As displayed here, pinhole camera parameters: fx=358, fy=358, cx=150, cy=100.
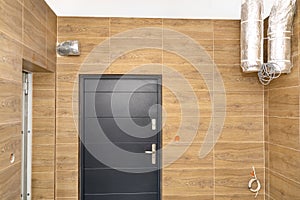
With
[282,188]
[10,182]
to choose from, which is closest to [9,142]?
[10,182]

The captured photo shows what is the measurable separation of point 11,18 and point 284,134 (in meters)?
2.70

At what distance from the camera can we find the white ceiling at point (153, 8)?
3.64 metres

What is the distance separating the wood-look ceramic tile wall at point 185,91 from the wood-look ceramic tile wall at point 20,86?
18 centimetres

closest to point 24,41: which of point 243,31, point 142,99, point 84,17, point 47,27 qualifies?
point 47,27

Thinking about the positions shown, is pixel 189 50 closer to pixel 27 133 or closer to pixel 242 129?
pixel 242 129

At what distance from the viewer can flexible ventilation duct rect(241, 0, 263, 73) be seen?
11.2 feet

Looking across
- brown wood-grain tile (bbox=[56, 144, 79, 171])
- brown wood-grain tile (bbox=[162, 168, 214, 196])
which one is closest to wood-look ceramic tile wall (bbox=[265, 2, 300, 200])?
brown wood-grain tile (bbox=[162, 168, 214, 196])

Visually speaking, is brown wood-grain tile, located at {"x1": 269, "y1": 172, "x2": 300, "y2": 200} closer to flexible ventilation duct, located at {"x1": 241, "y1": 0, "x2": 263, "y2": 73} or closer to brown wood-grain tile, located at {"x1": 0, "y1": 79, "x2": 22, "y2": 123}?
flexible ventilation duct, located at {"x1": 241, "y1": 0, "x2": 263, "y2": 73}

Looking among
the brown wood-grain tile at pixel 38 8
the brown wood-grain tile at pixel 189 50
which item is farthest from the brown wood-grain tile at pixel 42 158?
the brown wood-grain tile at pixel 189 50

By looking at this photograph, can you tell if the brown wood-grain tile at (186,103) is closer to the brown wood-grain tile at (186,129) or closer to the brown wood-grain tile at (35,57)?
the brown wood-grain tile at (186,129)

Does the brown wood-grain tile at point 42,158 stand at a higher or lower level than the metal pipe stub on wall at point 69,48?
lower

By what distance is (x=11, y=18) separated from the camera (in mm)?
2480

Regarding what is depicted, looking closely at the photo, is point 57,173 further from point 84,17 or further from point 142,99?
point 84,17

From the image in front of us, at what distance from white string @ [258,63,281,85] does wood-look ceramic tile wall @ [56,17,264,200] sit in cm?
17
